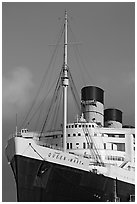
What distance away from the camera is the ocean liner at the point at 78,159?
32438 millimetres

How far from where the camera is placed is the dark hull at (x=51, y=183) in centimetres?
3222

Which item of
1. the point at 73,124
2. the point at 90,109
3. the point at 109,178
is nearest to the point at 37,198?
the point at 109,178

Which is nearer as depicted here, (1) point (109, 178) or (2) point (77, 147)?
(1) point (109, 178)

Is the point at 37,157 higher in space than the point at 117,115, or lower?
lower

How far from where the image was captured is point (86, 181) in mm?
33750

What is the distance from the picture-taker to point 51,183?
1273 inches

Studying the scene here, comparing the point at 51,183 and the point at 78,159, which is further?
the point at 78,159

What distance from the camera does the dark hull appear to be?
32.2m

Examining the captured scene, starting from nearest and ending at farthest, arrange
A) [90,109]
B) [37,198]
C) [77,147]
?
[37,198]
[77,147]
[90,109]

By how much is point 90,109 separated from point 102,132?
3095 mm

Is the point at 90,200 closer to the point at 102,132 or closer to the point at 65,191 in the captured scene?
the point at 65,191

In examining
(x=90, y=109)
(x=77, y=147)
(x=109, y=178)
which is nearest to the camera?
(x=109, y=178)

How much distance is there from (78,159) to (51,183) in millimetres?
2841

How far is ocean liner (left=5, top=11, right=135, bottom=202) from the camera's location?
3244 centimetres
